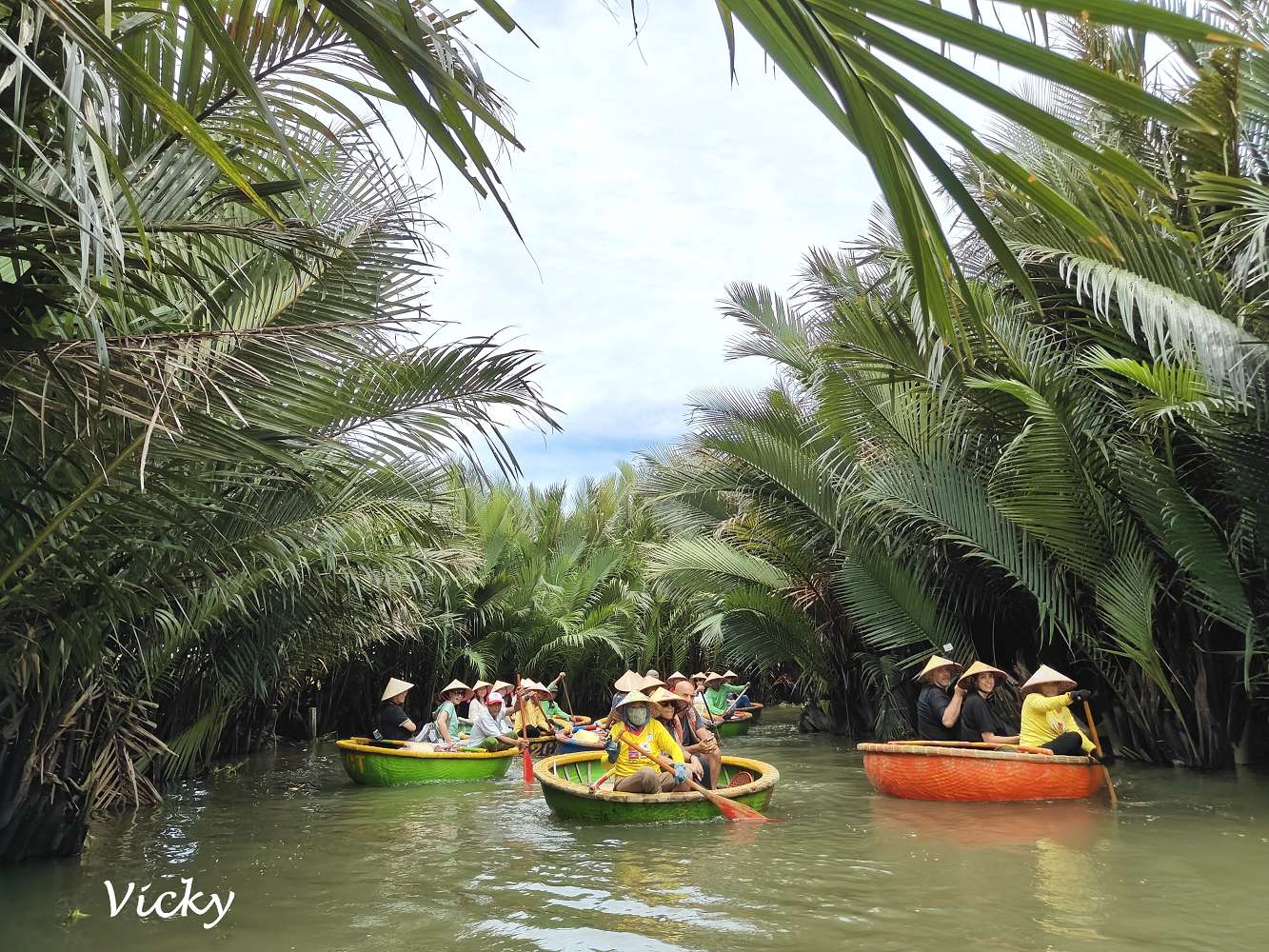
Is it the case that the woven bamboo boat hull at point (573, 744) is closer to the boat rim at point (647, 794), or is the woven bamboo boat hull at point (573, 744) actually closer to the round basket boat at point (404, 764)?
the round basket boat at point (404, 764)

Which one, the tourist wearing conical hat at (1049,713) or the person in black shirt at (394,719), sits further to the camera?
the person in black shirt at (394,719)

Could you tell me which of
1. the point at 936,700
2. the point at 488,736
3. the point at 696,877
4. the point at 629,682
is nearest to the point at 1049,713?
the point at 936,700

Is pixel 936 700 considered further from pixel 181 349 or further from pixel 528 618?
pixel 528 618

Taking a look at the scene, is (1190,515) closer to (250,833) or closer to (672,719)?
(672,719)

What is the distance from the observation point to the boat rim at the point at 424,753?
13508 mm

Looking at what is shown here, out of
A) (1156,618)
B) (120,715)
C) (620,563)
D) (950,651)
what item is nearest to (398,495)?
(120,715)

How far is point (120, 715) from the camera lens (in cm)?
935

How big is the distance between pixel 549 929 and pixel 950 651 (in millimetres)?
8259

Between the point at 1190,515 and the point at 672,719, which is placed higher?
the point at 1190,515

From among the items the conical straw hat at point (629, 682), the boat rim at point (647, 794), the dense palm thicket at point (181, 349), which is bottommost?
the boat rim at point (647, 794)

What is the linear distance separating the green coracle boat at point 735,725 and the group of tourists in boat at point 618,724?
0.21 feet

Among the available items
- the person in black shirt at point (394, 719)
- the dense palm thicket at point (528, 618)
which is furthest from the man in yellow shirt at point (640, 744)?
the dense palm thicket at point (528, 618)

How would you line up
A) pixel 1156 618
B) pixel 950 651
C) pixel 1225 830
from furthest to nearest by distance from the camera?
pixel 950 651, pixel 1156 618, pixel 1225 830

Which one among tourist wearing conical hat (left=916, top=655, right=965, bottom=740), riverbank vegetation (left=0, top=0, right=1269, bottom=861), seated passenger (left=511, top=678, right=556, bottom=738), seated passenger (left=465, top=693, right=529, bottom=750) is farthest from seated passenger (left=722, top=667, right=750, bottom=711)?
tourist wearing conical hat (left=916, top=655, right=965, bottom=740)
